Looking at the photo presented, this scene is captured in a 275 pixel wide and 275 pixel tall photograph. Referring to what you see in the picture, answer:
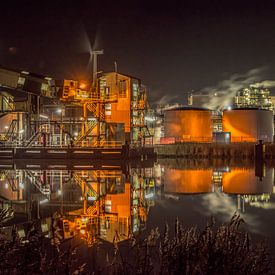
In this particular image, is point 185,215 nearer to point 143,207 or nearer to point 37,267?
point 143,207

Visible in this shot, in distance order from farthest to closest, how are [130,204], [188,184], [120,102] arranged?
[120,102] < [188,184] < [130,204]

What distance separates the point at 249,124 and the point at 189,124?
5750mm

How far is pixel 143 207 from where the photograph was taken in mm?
10727

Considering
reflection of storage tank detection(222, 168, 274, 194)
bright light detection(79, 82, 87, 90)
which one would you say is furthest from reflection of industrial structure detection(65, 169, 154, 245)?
bright light detection(79, 82, 87, 90)

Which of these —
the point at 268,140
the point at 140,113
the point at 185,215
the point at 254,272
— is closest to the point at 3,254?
the point at 254,272

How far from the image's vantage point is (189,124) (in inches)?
1662

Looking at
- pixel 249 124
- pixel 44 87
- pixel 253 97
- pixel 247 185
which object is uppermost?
pixel 253 97

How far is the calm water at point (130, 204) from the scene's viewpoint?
8000mm

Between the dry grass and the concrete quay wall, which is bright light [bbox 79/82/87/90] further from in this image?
the dry grass

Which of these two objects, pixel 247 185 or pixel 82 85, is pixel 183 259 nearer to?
pixel 247 185

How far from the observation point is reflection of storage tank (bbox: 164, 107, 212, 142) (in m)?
42.2

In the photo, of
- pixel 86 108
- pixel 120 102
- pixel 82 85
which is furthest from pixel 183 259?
pixel 120 102

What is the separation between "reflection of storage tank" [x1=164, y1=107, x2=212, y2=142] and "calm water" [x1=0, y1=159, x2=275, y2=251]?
77.8 feet

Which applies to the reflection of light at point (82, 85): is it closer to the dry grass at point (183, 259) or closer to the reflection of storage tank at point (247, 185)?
the reflection of storage tank at point (247, 185)
